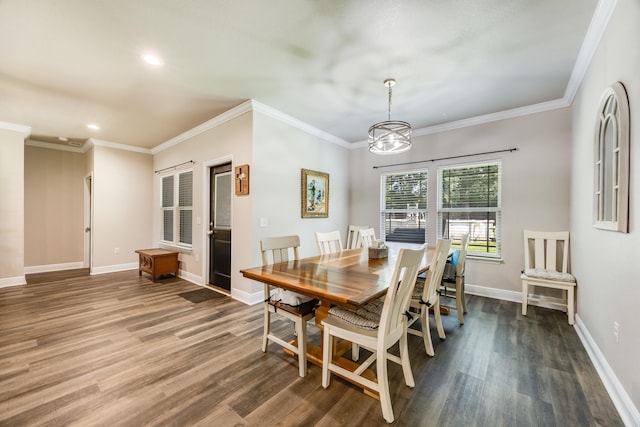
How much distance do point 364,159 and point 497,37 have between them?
3.19 metres

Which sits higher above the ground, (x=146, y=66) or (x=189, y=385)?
(x=146, y=66)

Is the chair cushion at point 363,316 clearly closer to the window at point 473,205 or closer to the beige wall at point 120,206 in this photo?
the window at point 473,205

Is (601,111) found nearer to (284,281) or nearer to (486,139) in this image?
(486,139)

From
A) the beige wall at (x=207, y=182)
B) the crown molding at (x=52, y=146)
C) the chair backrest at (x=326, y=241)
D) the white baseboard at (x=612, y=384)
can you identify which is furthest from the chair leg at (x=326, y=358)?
the crown molding at (x=52, y=146)

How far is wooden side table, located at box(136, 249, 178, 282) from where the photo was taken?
464 cm

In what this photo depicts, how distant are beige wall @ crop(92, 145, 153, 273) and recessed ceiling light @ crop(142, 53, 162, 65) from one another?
12.7ft

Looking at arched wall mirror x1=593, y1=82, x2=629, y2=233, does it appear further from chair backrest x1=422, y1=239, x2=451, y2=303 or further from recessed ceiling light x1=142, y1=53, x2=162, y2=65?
recessed ceiling light x1=142, y1=53, x2=162, y2=65

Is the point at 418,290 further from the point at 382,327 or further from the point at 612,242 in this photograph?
the point at 612,242

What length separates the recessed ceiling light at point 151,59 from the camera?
8.11 ft

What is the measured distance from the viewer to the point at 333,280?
1.85 m

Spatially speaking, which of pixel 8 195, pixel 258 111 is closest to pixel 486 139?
pixel 258 111

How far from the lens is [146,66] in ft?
8.63

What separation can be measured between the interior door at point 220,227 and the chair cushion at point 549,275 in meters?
4.01

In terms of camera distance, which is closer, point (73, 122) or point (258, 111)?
point (258, 111)
